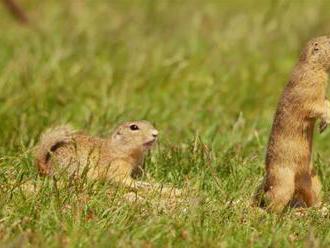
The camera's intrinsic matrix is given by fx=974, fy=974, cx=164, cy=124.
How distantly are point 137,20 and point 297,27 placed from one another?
1.77 meters

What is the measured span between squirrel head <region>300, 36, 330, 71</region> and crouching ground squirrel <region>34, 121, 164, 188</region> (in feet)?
4.04

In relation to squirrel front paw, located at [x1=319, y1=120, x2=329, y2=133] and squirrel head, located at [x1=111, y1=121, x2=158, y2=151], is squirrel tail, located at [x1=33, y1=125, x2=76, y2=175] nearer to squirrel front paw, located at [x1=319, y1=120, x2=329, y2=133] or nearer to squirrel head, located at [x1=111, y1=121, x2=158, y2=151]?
squirrel head, located at [x1=111, y1=121, x2=158, y2=151]

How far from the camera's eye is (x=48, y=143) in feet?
20.7

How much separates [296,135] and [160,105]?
269cm

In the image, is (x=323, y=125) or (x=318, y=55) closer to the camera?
(x=323, y=125)

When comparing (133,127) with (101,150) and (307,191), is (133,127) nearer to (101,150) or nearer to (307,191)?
(101,150)

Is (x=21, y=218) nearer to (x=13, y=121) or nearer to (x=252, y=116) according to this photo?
(x=13, y=121)

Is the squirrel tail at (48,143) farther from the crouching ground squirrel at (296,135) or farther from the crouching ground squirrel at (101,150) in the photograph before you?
the crouching ground squirrel at (296,135)

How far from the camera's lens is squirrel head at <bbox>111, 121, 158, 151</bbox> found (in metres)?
6.59

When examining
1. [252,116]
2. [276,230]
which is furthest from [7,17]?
[276,230]

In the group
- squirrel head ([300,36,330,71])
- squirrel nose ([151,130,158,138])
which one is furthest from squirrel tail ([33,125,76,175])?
squirrel head ([300,36,330,71])

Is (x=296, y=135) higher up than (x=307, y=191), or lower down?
higher up

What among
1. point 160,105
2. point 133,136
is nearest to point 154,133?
point 133,136

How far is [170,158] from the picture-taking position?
6.40m
